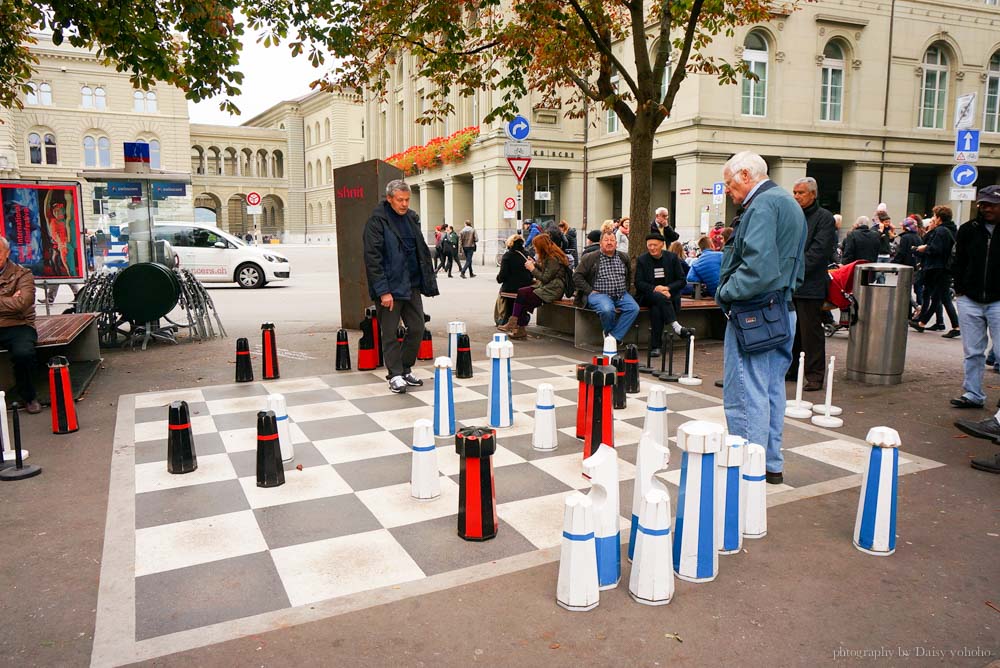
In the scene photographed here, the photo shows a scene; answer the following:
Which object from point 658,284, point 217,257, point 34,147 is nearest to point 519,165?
point 658,284

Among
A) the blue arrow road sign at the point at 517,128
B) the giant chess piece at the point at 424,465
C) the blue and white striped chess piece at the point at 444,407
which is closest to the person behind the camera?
the giant chess piece at the point at 424,465

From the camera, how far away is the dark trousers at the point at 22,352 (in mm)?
6527

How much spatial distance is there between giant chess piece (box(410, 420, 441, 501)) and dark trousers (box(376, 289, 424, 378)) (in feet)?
10.3

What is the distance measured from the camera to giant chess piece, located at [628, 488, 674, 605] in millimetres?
3111

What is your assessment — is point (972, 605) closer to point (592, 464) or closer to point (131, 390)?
point (592, 464)

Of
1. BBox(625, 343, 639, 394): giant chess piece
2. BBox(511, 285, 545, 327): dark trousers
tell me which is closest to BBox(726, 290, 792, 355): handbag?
BBox(625, 343, 639, 394): giant chess piece

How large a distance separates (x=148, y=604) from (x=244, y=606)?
44cm

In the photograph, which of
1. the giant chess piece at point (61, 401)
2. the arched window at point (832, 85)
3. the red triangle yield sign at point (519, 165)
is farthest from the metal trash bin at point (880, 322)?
the arched window at point (832, 85)

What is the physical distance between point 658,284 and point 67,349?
7.34 metres

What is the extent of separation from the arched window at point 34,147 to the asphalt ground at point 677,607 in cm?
7741

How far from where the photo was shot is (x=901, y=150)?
30.2 m

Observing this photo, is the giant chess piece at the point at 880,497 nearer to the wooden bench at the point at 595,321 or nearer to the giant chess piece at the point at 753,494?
the giant chess piece at the point at 753,494

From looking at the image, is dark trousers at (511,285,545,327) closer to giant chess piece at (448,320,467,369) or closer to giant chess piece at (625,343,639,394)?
giant chess piece at (448,320,467,369)

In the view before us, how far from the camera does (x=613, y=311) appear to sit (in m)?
9.16
